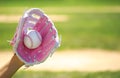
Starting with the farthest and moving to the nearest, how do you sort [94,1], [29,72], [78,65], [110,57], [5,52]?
1. [94,1]
2. [5,52]
3. [110,57]
4. [78,65]
5. [29,72]

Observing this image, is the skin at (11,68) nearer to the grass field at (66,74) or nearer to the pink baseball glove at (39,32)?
the pink baseball glove at (39,32)

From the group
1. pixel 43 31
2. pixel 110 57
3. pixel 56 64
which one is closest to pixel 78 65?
pixel 56 64

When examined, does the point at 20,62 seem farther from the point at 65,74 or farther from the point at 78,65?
the point at 78,65

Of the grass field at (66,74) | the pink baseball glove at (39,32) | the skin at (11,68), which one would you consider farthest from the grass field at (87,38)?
the skin at (11,68)

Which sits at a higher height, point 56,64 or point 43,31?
point 43,31

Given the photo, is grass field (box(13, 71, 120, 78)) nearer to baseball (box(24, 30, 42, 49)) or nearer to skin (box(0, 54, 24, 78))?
baseball (box(24, 30, 42, 49))
